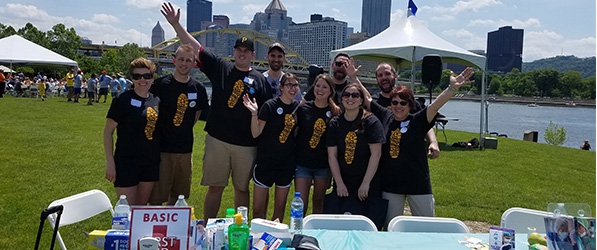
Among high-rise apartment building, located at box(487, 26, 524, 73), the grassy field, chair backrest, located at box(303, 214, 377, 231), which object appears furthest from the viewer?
high-rise apartment building, located at box(487, 26, 524, 73)

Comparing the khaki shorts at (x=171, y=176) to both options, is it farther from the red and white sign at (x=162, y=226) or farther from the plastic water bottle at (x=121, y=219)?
the red and white sign at (x=162, y=226)

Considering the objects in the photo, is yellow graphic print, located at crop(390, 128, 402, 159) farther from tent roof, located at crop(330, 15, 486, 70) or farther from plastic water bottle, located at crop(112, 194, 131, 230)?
tent roof, located at crop(330, 15, 486, 70)

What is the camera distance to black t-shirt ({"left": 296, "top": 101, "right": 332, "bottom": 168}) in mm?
3639

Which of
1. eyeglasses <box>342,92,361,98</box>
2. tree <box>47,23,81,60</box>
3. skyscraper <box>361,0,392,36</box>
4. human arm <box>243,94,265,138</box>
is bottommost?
human arm <box>243,94,265,138</box>

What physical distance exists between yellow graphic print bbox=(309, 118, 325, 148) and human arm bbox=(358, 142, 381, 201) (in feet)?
1.49

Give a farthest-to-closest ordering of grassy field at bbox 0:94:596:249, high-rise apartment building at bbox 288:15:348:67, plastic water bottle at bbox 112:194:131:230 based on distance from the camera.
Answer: high-rise apartment building at bbox 288:15:348:67 → grassy field at bbox 0:94:596:249 → plastic water bottle at bbox 112:194:131:230

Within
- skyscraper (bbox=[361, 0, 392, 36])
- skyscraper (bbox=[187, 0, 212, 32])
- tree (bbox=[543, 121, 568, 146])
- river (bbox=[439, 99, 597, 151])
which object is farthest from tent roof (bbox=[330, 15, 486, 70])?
skyscraper (bbox=[187, 0, 212, 32])

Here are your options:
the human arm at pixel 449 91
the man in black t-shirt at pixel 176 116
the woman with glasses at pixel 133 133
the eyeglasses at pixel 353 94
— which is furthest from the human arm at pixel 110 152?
the human arm at pixel 449 91

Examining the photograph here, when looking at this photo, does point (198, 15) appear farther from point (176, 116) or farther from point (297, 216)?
point (297, 216)

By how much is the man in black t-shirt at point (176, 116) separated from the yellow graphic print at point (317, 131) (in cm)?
107

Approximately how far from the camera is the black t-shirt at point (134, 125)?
10.9 feet

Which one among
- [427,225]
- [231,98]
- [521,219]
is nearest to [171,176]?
[231,98]

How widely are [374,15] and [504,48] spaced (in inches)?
2883

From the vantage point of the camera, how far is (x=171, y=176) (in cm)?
386
